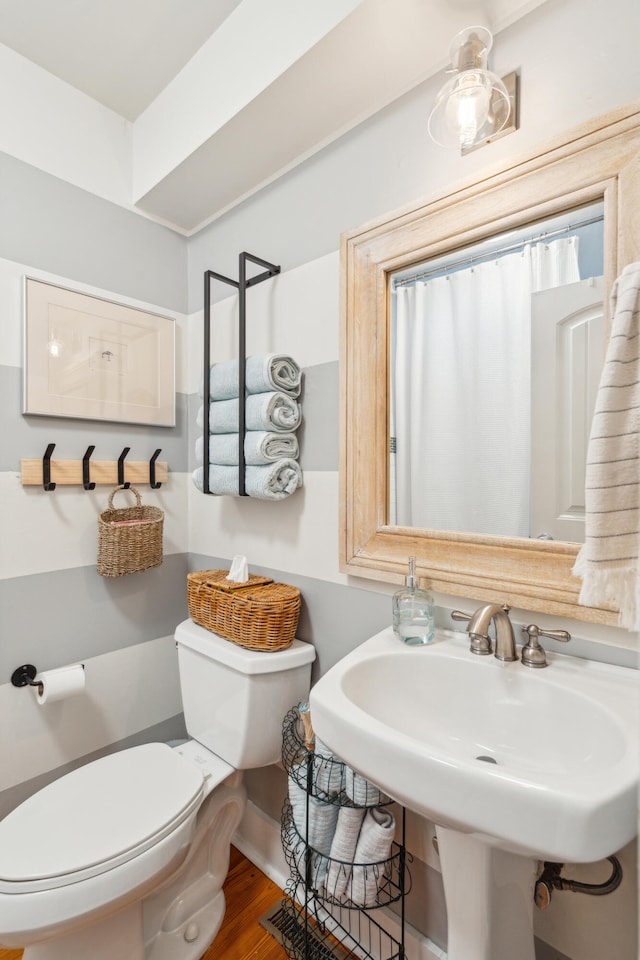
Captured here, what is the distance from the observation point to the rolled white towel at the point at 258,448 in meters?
1.27

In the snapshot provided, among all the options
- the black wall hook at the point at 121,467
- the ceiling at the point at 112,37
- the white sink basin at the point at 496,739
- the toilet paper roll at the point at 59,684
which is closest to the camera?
the white sink basin at the point at 496,739

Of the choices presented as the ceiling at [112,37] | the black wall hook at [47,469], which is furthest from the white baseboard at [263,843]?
the ceiling at [112,37]

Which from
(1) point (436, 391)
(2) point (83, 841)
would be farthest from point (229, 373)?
(2) point (83, 841)

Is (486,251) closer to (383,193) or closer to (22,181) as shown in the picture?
(383,193)

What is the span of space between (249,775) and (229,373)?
1.32 meters

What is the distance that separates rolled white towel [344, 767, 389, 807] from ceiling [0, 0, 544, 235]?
1.59 m

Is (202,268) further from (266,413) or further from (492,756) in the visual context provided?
(492,756)

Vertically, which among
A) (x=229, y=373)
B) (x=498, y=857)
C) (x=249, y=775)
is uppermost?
(x=229, y=373)

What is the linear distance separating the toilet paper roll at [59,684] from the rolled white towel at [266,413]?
2.75 ft

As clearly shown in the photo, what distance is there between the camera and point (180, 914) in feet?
4.03

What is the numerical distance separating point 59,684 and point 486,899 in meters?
1.16

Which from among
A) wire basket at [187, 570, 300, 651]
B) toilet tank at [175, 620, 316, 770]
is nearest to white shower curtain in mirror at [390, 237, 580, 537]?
wire basket at [187, 570, 300, 651]

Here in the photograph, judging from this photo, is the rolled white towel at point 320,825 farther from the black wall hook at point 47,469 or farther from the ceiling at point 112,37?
the ceiling at point 112,37

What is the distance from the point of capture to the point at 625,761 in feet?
1.97
